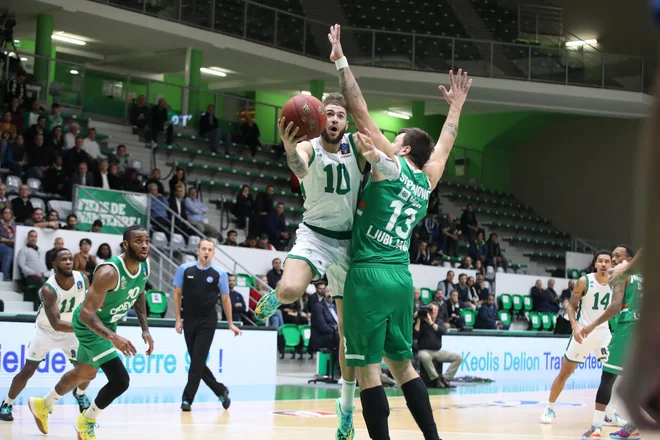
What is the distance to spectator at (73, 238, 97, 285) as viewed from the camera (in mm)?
14148

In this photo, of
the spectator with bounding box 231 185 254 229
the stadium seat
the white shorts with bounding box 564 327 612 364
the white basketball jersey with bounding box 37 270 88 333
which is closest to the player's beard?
Result: the white basketball jersey with bounding box 37 270 88 333

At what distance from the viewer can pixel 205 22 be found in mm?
23734

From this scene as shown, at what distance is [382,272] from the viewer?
512 centimetres

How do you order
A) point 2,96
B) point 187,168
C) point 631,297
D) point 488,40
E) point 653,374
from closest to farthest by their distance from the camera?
1. point 653,374
2. point 631,297
3. point 2,96
4. point 187,168
5. point 488,40

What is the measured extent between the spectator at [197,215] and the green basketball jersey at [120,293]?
39.1 feet

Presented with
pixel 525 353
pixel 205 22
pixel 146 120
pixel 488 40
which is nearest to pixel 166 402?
pixel 525 353

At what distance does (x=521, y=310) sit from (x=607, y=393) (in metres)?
14.8

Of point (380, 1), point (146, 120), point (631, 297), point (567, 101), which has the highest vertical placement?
point (380, 1)

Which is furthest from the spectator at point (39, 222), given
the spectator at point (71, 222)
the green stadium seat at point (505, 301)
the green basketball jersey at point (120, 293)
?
the green stadium seat at point (505, 301)

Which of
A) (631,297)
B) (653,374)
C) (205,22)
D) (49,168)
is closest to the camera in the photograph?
(653,374)

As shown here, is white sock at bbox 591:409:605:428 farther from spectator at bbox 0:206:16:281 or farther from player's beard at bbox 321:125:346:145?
spectator at bbox 0:206:16:281

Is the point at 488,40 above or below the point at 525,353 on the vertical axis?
above

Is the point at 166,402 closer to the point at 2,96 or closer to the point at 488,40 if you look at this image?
the point at 2,96

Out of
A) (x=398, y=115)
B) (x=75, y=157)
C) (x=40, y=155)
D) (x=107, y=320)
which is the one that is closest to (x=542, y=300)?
(x=398, y=115)
